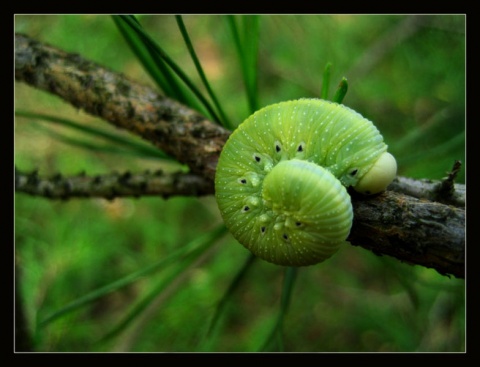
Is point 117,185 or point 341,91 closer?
point 341,91

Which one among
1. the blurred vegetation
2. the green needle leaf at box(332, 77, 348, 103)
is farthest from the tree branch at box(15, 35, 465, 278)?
the blurred vegetation

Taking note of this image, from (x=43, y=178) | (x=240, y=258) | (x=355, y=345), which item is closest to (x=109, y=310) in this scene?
(x=240, y=258)

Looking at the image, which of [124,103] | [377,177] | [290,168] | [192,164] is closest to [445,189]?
[377,177]

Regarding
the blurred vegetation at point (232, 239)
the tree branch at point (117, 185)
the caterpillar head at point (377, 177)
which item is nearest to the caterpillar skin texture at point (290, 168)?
the caterpillar head at point (377, 177)

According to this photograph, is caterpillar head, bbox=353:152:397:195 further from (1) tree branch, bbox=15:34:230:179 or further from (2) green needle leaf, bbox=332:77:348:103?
(1) tree branch, bbox=15:34:230:179

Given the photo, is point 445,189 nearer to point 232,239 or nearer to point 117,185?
point 117,185
